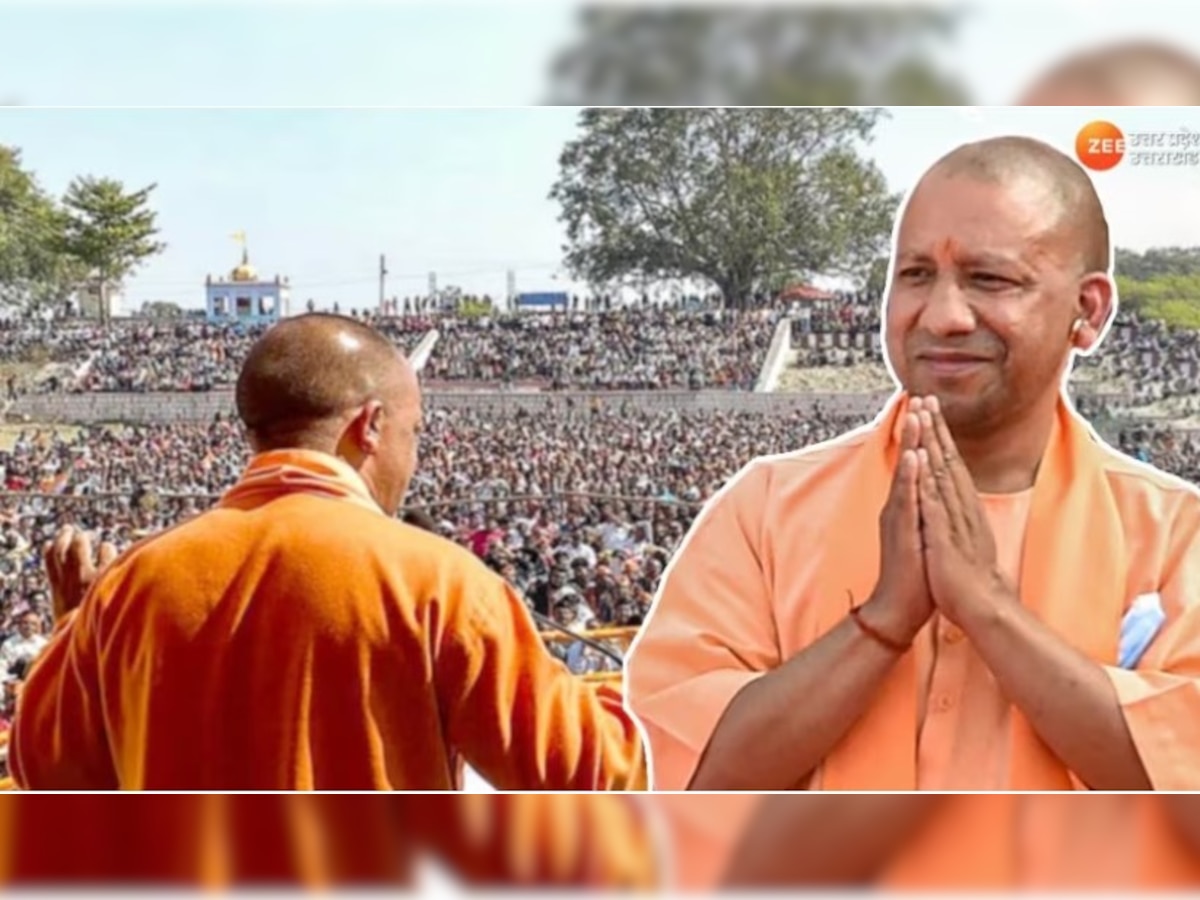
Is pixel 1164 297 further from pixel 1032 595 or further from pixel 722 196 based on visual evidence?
pixel 722 196

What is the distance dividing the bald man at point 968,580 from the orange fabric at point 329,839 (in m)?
0.22

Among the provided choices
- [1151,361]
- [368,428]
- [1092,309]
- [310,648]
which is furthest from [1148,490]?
[310,648]

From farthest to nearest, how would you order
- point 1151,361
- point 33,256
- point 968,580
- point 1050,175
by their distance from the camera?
point 33,256
point 1151,361
point 1050,175
point 968,580

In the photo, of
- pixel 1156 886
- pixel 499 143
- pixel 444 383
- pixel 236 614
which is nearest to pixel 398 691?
pixel 236 614

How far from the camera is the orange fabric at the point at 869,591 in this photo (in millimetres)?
3482

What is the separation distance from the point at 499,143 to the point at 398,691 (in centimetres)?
124

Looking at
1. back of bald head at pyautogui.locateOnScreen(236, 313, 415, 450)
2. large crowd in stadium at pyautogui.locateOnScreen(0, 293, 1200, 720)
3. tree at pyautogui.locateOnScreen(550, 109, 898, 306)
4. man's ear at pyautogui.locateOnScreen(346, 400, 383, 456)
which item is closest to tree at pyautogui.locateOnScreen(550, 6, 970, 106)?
tree at pyautogui.locateOnScreen(550, 109, 898, 306)

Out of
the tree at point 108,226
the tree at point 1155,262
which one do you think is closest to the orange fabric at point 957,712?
the tree at point 1155,262

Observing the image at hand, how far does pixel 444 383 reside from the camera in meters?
3.70

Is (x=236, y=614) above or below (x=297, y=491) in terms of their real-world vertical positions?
below

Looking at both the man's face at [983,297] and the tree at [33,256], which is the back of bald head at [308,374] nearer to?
the tree at [33,256]

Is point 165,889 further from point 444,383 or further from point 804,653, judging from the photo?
point 804,653

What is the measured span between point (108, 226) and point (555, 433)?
1.11 m

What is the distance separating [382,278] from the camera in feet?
12.1
